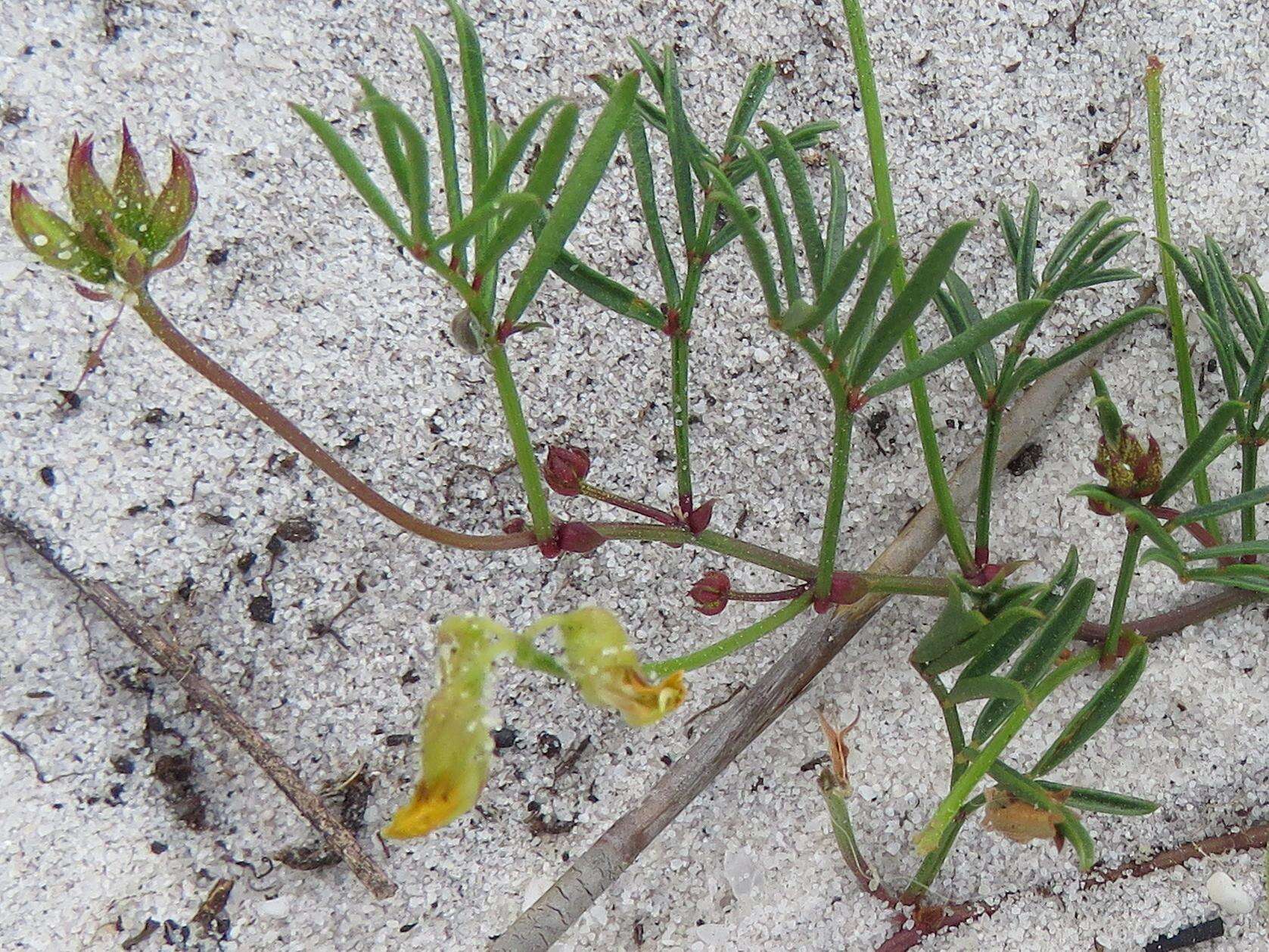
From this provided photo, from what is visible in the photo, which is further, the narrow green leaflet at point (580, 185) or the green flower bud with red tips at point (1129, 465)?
the green flower bud with red tips at point (1129, 465)

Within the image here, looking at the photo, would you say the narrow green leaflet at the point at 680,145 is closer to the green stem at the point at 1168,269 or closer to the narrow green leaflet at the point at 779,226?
the narrow green leaflet at the point at 779,226

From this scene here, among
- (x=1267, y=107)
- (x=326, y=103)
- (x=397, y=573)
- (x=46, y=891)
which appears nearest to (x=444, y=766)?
(x=397, y=573)

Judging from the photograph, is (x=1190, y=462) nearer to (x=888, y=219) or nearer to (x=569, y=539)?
(x=888, y=219)

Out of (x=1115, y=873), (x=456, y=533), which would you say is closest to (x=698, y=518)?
(x=456, y=533)

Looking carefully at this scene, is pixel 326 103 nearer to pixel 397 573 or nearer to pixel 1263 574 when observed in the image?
pixel 397 573

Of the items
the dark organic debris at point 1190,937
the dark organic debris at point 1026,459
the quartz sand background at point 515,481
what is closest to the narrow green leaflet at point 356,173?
the quartz sand background at point 515,481

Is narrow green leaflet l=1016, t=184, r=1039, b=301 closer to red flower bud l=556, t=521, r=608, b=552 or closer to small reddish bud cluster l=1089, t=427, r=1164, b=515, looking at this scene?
small reddish bud cluster l=1089, t=427, r=1164, b=515
